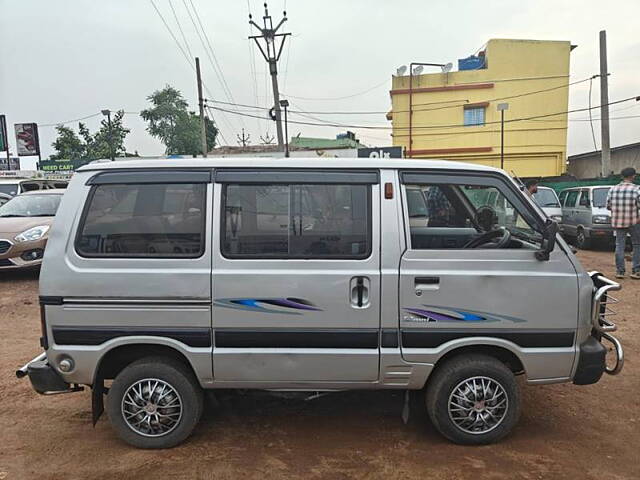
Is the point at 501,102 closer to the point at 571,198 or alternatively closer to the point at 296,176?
the point at 571,198

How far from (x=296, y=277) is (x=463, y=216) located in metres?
→ 1.25

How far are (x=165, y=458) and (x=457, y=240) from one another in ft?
7.93

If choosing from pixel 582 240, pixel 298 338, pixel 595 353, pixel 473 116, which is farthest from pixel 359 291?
pixel 473 116

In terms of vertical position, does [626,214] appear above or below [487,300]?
above

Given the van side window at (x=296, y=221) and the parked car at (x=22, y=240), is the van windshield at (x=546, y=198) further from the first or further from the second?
the parked car at (x=22, y=240)

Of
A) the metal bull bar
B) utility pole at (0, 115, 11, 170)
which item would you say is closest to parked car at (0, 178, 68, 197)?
the metal bull bar

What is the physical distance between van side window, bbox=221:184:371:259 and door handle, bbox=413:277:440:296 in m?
0.37

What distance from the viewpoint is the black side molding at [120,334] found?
301cm

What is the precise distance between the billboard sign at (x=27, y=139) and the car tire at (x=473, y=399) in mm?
38132

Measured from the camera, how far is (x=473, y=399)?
3104 mm

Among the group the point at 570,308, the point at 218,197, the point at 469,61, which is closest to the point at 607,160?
the point at 469,61

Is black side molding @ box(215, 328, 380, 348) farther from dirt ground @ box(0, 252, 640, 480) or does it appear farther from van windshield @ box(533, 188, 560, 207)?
van windshield @ box(533, 188, 560, 207)

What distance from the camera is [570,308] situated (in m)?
3.01

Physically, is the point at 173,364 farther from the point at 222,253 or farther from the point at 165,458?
the point at 222,253
